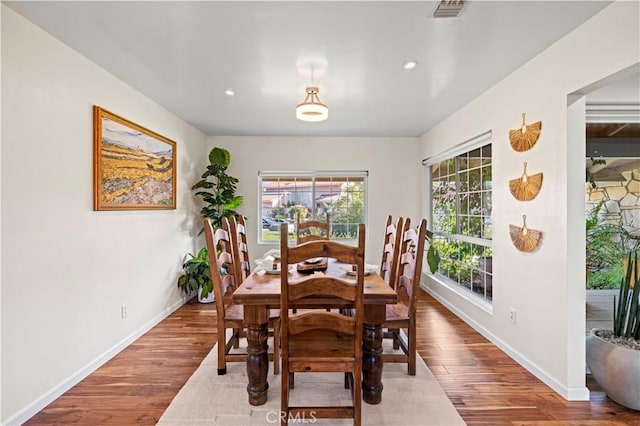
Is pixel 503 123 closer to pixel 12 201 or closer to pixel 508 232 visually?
pixel 508 232

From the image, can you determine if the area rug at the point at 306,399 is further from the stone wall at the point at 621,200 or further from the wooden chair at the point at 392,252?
the stone wall at the point at 621,200

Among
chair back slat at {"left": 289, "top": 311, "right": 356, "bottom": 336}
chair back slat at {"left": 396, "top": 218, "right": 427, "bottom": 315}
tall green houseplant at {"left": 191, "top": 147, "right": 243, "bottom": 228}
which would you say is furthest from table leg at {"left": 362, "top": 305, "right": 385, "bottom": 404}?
tall green houseplant at {"left": 191, "top": 147, "right": 243, "bottom": 228}

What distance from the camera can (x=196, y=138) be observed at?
178 inches

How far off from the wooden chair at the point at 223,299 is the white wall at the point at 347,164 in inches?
102

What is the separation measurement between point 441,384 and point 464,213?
88.5 inches

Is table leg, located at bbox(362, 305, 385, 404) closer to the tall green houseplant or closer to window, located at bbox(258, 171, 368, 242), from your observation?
the tall green houseplant

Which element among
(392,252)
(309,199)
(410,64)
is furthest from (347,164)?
(410,64)

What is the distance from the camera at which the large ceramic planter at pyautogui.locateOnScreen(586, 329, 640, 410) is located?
1895mm

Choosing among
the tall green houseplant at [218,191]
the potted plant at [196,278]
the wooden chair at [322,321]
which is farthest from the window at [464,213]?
the potted plant at [196,278]

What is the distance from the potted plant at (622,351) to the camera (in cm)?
191

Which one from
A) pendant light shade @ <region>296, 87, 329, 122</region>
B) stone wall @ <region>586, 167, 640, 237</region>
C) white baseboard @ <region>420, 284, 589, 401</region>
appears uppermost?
pendant light shade @ <region>296, 87, 329, 122</region>

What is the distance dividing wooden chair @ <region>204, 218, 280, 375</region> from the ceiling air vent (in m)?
1.96

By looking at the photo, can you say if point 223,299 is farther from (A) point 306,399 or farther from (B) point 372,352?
(B) point 372,352

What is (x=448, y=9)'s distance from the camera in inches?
69.4
